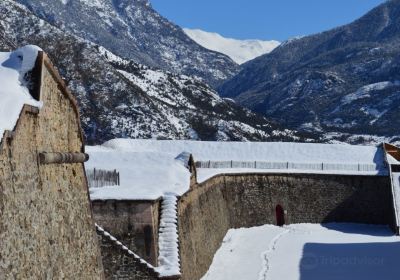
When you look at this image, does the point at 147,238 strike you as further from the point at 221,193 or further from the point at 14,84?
the point at 221,193

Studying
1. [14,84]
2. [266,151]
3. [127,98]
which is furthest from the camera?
[127,98]

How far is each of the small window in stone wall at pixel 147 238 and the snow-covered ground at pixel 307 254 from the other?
211 inches

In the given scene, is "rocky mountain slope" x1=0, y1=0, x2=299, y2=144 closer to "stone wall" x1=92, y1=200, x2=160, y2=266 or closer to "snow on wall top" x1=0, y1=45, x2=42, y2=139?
"stone wall" x1=92, y1=200, x2=160, y2=266

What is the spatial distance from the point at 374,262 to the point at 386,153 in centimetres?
1800

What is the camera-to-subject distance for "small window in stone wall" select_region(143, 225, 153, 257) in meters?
20.5

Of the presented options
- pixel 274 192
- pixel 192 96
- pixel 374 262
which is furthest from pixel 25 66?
pixel 192 96

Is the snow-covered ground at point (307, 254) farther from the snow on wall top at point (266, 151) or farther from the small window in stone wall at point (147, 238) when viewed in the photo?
the snow on wall top at point (266, 151)

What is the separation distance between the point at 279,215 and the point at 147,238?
2210 cm

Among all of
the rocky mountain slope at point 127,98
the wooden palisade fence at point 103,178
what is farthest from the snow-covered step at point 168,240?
the rocky mountain slope at point 127,98

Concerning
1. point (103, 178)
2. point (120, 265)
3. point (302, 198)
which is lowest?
point (120, 265)

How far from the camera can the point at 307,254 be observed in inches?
1193

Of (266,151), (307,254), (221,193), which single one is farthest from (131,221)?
(266,151)

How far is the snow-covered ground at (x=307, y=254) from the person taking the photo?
1017 inches

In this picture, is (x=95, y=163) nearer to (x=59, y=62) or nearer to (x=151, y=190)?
(x=151, y=190)
